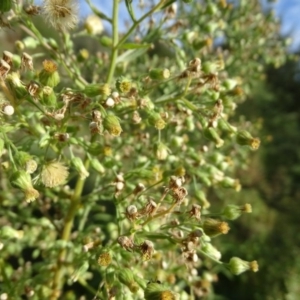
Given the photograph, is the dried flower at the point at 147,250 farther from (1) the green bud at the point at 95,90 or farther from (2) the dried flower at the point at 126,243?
(1) the green bud at the point at 95,90

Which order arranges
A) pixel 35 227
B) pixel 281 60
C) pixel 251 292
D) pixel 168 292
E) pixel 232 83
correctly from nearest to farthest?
pixel 168 292 < pixel 232 83 < pixel 35 227 < pixel 281 60 < pixel 251 292

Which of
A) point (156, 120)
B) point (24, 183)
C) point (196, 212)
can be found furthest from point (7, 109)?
point (196, 212)

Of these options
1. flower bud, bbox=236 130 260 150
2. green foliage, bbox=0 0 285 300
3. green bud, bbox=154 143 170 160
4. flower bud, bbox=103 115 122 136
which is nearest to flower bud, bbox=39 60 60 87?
green foliage, bbox=0 0 285 300

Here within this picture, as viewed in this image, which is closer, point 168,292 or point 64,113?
point 168,292

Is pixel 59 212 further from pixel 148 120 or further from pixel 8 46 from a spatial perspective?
pixel 8 46

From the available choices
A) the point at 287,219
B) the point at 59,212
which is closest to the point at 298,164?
the point at 287,219

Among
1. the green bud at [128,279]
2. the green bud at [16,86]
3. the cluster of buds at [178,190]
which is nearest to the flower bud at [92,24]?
the green bud at [16,86]

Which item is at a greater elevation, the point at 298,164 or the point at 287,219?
the point at 298,164

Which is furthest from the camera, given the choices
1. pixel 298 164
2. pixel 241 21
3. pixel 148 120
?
pixel 298 164
